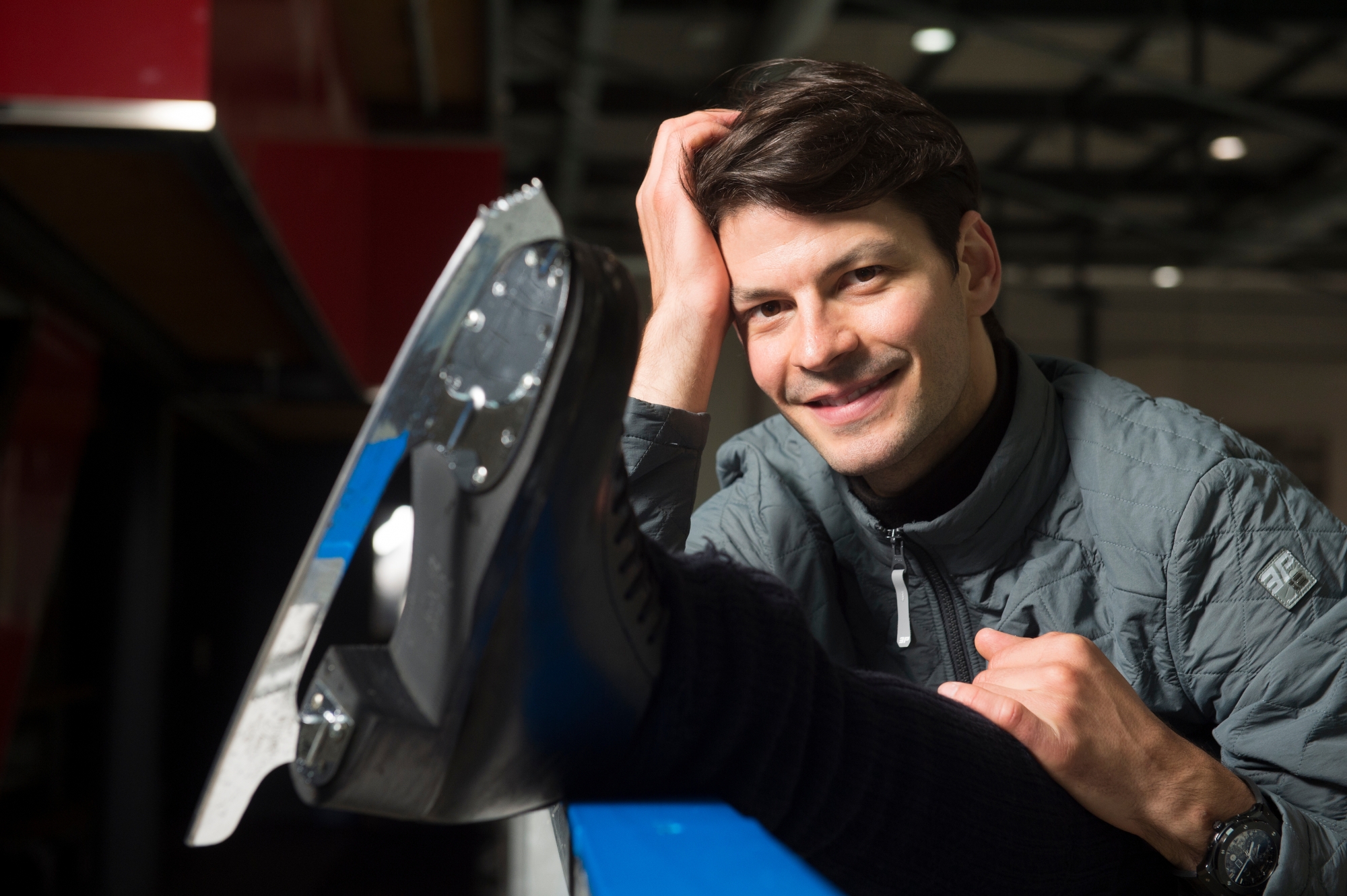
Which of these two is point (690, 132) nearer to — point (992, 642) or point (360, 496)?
point (992, 642)

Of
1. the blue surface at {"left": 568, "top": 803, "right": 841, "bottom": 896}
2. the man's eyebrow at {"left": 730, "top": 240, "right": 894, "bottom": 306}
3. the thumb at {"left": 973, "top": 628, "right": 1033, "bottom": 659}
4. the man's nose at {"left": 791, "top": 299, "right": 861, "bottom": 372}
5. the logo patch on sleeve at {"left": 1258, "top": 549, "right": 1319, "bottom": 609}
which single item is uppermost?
the man's eyebrow at {"left": 730, "top": 240, "right": 894, "bottom": 306}

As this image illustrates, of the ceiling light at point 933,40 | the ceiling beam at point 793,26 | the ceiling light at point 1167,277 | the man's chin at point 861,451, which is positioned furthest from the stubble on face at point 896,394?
the ceiling light at point 1167,277

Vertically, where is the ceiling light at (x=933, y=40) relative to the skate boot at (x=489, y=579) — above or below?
above

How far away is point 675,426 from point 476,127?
8.44 feet

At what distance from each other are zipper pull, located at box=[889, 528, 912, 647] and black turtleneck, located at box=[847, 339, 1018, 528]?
1.0 inches

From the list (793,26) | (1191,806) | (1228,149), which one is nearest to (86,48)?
(1191,806)

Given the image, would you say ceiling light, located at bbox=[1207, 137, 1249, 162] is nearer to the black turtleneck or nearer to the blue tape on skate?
the black turtleneck

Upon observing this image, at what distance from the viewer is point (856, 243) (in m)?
1.08

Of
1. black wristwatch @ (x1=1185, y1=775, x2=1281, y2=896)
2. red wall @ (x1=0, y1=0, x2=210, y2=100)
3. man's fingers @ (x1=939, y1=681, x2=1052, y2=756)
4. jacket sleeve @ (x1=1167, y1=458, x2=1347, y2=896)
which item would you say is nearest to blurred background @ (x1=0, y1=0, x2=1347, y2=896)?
red wall @ (x1=0, y1=0, x2=210, y2=100)

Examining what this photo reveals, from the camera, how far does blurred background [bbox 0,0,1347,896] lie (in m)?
1.52

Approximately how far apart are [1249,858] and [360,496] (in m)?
0.72

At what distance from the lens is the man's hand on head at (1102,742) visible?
0.71 m

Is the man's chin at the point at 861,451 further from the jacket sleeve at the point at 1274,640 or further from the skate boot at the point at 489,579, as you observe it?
the skate boot at the point at 489,579

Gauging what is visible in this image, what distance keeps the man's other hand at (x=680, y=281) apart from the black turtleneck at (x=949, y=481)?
216 mm
